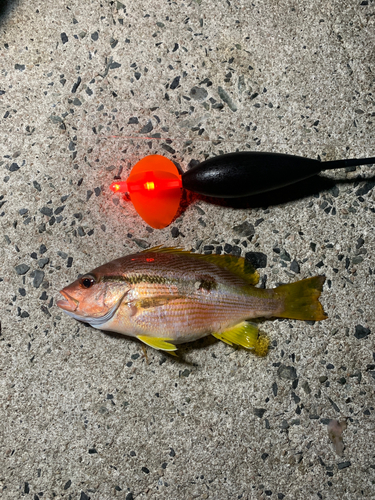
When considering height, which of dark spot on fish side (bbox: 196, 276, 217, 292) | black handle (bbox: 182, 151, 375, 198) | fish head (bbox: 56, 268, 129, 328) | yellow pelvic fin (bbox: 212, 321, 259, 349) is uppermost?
black handle (bbox: 182, 151, 375, 198)

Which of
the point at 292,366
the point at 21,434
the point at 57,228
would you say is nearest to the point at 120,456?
the point at 21,434

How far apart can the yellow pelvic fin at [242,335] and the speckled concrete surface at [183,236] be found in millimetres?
102

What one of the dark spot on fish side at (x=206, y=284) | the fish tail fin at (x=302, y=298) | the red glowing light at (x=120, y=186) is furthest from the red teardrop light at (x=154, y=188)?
the fish tail fin at (x=302, y=298)

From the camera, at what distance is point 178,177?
4.44 ft

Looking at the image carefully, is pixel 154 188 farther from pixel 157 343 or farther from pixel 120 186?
pixel 157 343

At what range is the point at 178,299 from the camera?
125 centimetres

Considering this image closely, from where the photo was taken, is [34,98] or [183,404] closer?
[183,404]

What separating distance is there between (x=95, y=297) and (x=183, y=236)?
0.41m

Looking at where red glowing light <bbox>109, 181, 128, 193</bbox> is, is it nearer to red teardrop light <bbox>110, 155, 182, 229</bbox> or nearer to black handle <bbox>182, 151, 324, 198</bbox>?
red teardrop light <bbox>110, 155, 182, 229</bbox>

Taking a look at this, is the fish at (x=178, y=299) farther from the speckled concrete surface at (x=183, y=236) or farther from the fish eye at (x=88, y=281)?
the speckled concrete surface at (x=183, y=236)

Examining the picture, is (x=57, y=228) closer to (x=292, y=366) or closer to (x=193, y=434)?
(x=193, y=434)

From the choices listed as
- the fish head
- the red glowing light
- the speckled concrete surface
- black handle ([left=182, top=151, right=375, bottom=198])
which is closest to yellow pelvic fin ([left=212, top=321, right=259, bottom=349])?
the speckled concrete surface

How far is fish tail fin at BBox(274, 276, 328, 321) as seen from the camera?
1.31m

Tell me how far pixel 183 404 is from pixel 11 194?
1.02 metres
